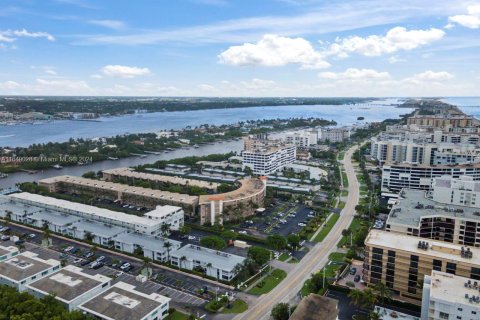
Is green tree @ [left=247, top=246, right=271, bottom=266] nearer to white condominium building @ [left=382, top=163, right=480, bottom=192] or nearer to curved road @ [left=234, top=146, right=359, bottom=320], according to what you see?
curved road @ [left=234, top=146, right=359, bottom=320]

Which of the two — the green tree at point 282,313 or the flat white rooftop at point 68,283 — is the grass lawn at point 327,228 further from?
the flat white rooftop at point 68,283

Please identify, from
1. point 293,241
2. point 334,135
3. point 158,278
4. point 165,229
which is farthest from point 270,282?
point 334,135

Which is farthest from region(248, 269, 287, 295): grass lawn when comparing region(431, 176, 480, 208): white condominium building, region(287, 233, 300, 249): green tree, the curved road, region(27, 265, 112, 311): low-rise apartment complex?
region(431, 176, 480, 208): white condominium building

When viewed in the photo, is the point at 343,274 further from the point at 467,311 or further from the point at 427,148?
the point at 427,148

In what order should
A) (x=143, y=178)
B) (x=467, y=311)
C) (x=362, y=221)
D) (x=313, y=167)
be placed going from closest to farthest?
1. (x=467, y=311)
2. (x=362, y=221)
3. (x=143, y=178)
4. (x=313, y=167)

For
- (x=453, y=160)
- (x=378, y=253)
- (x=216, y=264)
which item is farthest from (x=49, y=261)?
(x=453, y=160)

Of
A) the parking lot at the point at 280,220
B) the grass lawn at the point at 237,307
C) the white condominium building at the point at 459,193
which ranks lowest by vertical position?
the grass lawn at the point at 237,307

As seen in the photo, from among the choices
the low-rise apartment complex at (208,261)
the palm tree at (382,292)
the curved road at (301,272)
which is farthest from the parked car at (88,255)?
the palm tree at (382,292)
